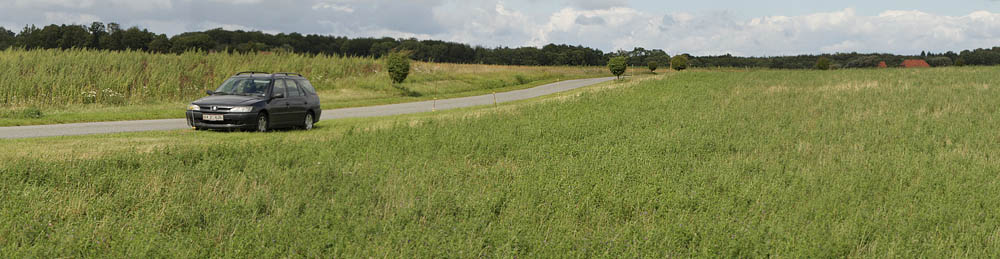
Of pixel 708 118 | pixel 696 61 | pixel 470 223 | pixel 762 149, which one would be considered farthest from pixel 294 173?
pixel 696 61

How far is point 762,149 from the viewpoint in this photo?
40.0 ft

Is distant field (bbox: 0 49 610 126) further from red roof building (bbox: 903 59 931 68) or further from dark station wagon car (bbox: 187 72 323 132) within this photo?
red roof building (bbox: 903 59 931 68)

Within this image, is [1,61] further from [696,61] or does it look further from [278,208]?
[696,61]

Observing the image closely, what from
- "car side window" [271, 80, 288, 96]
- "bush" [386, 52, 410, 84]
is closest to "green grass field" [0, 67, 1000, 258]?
"car side window" [271, 80, 288, 96]

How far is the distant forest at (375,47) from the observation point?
69.2 metres

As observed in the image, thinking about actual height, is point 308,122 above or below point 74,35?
below

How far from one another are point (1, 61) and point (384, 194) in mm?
25678

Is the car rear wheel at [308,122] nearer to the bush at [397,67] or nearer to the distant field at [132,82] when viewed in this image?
Answer: the distant field at [132,82]

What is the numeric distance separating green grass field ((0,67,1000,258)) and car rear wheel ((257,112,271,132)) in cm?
80

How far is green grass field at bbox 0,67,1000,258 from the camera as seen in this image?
661cm

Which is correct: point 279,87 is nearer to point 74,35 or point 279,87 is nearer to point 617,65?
point 617,65

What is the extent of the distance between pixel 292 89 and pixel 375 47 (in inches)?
4070

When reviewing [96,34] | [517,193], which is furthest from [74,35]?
[517,193]

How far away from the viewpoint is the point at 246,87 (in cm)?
1664
